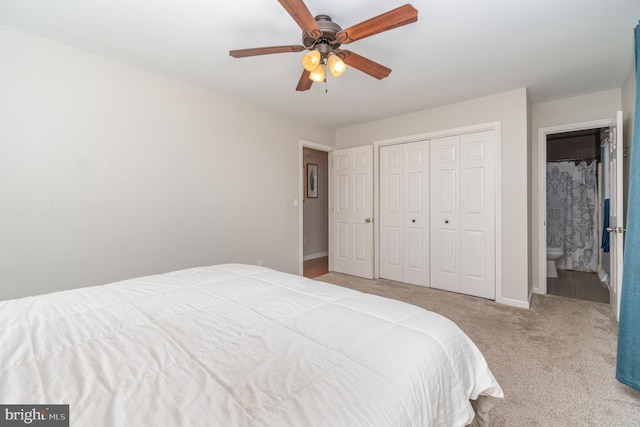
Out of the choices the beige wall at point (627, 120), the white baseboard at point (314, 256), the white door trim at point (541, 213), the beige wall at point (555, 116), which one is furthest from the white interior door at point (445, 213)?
the white baseboard at point (314, 256)

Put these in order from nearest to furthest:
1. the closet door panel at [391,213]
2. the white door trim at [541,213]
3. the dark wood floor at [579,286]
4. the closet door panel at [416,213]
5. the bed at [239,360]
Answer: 1. the bed at [239,360]
2. the dark wood floor at [579,286]
3. the white door trim at [541,213]
4. the closet door panel at [416,213]
5. the closet door panel at [391,213]

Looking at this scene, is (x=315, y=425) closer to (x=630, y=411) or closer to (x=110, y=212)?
(x=630, y=411)

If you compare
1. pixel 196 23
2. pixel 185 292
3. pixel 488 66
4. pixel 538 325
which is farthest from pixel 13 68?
pixel 538 325

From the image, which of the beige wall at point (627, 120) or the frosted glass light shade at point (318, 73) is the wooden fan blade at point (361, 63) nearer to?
the frosted glass light shade at point (318, 73)

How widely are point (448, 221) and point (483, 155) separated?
90 centimetres

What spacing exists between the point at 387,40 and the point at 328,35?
694mm

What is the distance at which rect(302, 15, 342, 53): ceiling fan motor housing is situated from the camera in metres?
1.65

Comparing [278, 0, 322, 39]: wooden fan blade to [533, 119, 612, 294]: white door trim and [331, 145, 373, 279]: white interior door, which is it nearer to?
[331, 145, 373, 279]: white interior door

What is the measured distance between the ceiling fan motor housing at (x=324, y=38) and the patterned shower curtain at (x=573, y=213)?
5.08 metres

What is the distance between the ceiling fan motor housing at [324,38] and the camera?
165 centimetres

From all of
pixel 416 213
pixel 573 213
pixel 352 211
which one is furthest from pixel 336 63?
pixel 573 213

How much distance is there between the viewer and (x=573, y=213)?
4.70 metres

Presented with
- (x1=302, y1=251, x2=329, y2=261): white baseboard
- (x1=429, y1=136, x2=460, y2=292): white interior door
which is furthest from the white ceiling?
(x1=302, y1=251, x2=329, y2=261): white baseboard

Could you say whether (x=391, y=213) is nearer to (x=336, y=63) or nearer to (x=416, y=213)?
(x=416, y=213)
